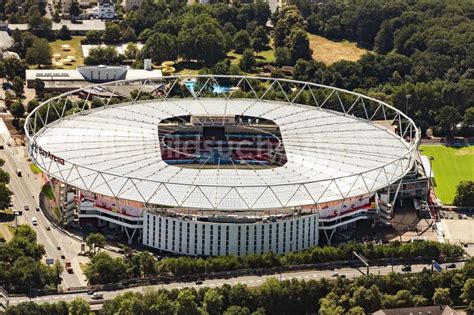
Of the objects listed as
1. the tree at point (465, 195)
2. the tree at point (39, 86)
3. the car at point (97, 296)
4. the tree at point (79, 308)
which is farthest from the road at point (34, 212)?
the tree at point (465, 195)

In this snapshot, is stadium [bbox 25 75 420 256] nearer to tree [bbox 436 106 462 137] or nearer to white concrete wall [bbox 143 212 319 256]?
white concrete wall [bbox 143 212 319 256]

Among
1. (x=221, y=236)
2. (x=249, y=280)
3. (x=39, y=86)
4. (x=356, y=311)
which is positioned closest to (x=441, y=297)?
(x=356, y=311)

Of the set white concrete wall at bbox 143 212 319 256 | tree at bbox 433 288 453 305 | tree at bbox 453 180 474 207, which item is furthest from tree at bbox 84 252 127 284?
tree at bbox 453 180 474 207

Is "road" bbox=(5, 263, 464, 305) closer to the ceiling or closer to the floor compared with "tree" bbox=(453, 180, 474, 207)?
closer to the floor

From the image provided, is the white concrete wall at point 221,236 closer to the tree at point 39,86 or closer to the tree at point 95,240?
the tree at point 95,240

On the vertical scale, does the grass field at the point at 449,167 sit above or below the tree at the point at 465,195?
below

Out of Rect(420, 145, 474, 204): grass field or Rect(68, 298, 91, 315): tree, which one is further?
Rect(420, 145, 474, 204): grass field

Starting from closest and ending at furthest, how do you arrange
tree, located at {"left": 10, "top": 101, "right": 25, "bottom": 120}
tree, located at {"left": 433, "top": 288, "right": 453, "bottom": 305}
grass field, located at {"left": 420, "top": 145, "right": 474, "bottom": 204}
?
tree, located at {"left": 433, "top": 288, "right": 453, "bottom": 305} < grass field, located at {"left": 420, "top": 145, "right": 474, "bottom": 204} < tree, located at {"left": 10, "top": 101, "right": 25, "bottom": 120}

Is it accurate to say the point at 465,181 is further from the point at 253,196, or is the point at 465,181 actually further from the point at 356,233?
the point at 253,196
